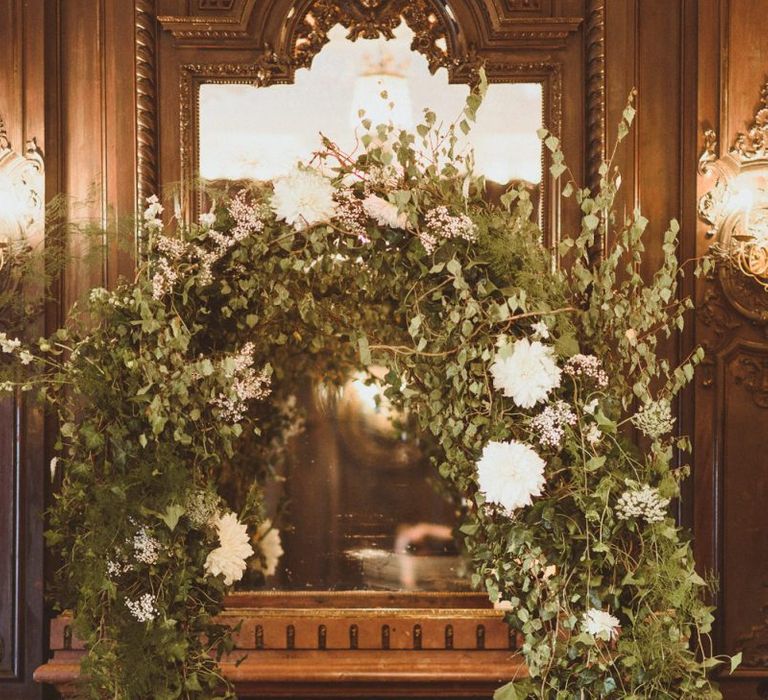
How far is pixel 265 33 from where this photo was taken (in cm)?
361

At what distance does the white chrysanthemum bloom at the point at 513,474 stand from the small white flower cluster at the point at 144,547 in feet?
2.92

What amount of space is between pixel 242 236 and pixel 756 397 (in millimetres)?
2066

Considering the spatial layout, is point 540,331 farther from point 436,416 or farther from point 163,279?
point 163,279

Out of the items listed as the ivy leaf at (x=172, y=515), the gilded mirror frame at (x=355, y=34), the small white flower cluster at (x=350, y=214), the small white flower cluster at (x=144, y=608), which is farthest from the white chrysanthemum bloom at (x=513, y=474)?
the gilded mirror frame at (x=355, y=34)

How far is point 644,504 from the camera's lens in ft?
Result: 7.61

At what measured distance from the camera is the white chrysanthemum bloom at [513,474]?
7.65ft

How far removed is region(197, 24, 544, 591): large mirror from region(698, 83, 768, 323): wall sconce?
2.09 feet

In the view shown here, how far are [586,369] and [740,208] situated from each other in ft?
4.79

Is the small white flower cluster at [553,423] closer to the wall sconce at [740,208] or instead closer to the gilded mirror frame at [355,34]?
the gilded mirror frame at [355,34]

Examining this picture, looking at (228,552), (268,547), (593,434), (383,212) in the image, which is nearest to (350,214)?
(383,212)

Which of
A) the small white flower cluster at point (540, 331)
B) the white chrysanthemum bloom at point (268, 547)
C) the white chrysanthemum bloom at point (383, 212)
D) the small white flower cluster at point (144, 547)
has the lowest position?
the white chrysanthemum bloom at point (268, 547)

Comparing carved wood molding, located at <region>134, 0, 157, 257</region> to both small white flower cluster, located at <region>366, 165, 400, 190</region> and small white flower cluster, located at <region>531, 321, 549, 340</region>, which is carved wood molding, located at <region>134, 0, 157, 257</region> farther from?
small white flower cluster, located at <region>531, 321, 549, 340</region>

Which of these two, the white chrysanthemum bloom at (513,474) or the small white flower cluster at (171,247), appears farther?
the small white flower cluster at (171,247)

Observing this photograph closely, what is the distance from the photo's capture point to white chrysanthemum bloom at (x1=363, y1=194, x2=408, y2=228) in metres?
2.50
